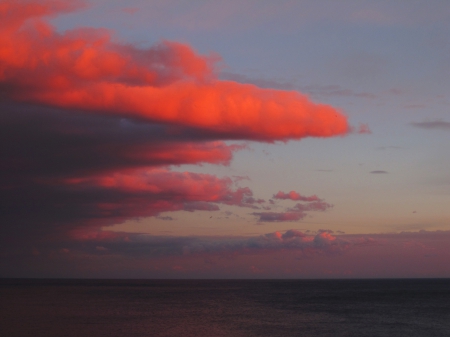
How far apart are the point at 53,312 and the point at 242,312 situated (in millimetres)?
31259

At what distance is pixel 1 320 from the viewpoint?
219ft

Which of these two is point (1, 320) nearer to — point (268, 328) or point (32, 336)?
point (32, 336)

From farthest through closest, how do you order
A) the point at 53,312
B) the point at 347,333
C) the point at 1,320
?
the point at 53,312
the point at 1,320
the point at 347,333

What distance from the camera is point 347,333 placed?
57312 mm

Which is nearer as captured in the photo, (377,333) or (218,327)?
(377,333)

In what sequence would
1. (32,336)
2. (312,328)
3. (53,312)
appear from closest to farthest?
(32,336) < (312,328) < (53,312)

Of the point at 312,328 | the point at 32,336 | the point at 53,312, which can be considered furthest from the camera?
the point at 53,312

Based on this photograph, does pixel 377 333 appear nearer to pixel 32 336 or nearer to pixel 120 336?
pixel 120 336

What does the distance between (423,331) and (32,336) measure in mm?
45868

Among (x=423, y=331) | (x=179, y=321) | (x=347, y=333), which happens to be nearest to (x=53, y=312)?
(x=179, y=321)

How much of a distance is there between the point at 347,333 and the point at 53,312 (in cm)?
4830

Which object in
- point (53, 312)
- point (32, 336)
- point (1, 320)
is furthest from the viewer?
point (53, 312)

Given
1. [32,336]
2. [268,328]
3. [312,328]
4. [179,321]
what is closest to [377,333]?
[312,328]

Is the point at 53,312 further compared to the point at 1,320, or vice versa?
the point at 53,312
